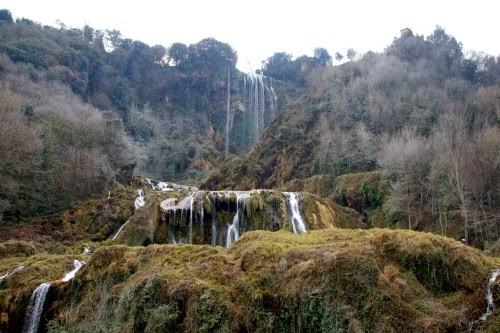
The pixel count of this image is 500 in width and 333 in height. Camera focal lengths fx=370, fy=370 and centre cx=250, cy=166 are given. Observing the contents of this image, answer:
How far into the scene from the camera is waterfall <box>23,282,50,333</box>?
9.16m

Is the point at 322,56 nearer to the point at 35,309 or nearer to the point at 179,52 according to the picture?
the point at 179,52

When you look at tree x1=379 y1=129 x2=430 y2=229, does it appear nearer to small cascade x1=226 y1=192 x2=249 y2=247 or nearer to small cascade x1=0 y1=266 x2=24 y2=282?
small cascade x1=226 y1=192 x2=249 y2=247

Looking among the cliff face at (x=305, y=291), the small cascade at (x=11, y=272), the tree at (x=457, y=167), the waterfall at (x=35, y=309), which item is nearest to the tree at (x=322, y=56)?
the tree at (x=457, y=167)

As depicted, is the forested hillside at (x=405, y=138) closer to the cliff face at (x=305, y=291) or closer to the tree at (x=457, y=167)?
the tree at (x=457, y=167)

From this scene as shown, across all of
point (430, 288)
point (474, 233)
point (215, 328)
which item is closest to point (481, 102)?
point (474, 233)

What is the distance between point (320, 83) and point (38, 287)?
167 feet

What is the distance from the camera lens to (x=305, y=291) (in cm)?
675

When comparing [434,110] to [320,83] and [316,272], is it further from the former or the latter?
[316,272]

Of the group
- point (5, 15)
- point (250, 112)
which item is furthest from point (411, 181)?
point (5, 15)

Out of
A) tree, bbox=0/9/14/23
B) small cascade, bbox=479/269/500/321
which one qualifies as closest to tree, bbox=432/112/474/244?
small cascade, bbox=479/269/500/321

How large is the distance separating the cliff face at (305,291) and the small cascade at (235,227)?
13237 millimetres

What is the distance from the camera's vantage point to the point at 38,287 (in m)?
9.56

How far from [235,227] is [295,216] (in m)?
3.96

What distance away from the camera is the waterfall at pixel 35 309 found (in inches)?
360
